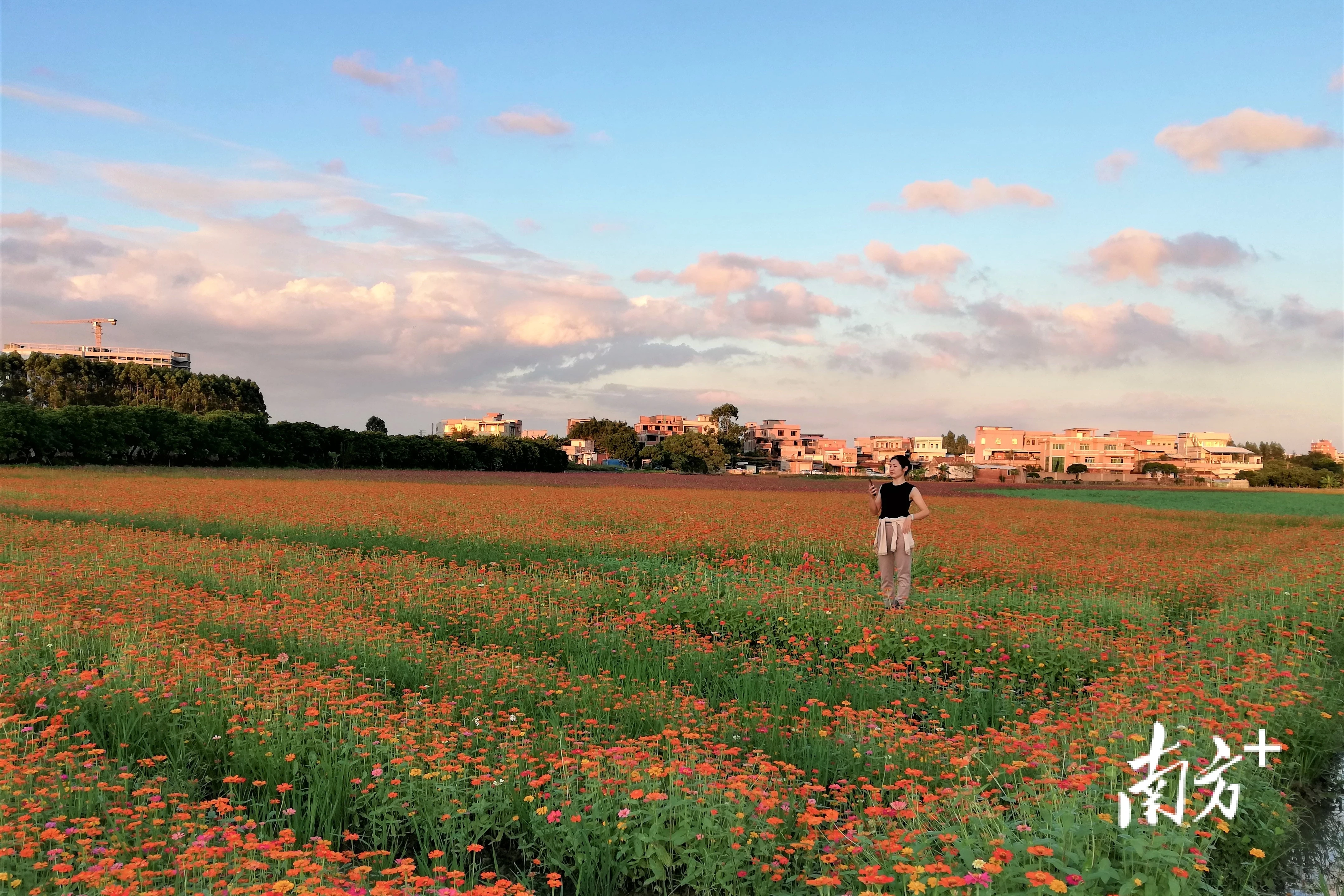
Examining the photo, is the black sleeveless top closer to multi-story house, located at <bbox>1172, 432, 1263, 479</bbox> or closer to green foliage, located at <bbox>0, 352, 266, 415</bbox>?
green foliage, located at <bbox>0, 352, 266, 415</bbox>

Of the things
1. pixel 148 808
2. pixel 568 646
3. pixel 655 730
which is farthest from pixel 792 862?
pixel 568 646

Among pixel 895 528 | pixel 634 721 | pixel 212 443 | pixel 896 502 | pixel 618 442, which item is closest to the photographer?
pixel 634 721

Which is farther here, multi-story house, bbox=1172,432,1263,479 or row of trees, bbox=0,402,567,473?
multi-story house, bbox=1172,432,1263,479

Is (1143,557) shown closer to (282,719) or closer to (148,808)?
(282,719)

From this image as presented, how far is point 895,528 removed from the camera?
1242 cm

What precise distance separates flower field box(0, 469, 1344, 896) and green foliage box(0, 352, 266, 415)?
295ft

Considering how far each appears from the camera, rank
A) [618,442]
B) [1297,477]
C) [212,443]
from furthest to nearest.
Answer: [618,442] < [1297,477] < [212,443]

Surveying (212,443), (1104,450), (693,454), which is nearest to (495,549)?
(212,443)

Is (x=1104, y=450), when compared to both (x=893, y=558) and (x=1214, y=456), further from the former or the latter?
(x=893, y=558)

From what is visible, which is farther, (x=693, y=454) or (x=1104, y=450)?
(x=1104, y=450)

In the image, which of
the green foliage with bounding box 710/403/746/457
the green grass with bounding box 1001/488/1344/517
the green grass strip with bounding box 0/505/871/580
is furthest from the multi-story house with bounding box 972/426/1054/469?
the green grass strip with bounding box 0/505/871/580

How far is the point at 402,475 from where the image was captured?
60719 mm

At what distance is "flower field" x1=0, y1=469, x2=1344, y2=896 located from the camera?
481cm

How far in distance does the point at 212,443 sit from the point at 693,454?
72.4 metres
